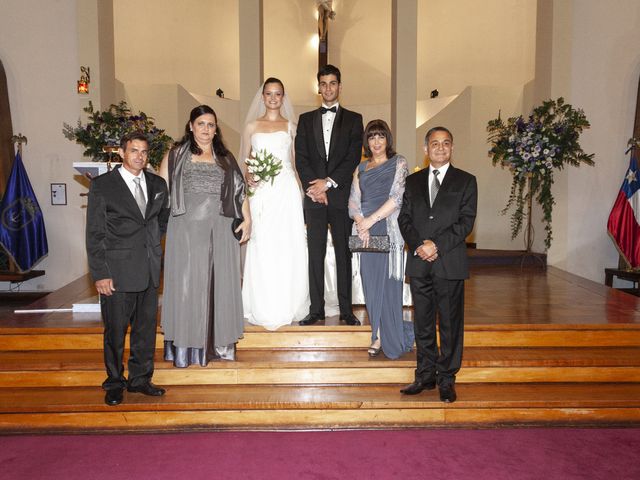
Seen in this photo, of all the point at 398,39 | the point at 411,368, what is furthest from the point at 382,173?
the point at 398,39

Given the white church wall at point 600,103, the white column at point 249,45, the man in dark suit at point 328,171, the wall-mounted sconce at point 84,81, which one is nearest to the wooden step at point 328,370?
the man in dark suit at point 328,171

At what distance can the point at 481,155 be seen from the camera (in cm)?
960

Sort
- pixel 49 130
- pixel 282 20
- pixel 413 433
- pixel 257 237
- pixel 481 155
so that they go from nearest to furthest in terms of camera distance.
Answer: pixel 413 433, pixel 257 237, pixel 49 130, pixel 481 155, pixel 282 20

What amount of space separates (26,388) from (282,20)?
946cm

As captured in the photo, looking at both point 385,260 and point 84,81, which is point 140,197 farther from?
point 84,81

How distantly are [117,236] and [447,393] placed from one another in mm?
2286

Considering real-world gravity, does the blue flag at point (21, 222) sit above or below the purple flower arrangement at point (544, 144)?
below

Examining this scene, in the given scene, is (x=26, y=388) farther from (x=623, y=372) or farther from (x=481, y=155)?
(x=481, y=155)

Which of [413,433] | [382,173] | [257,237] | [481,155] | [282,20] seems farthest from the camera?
[282,20]

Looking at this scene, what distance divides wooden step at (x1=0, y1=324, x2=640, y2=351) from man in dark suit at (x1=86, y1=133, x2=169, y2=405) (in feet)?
2.37

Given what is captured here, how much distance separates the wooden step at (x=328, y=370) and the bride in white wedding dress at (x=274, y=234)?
1.33 ft

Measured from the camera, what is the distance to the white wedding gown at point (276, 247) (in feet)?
13.4

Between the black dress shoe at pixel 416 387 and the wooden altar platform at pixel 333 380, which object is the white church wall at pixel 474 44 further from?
the black dress shoe at pixel 416 387

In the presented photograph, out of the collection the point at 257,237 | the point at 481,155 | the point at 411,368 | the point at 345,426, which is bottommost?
the point at 345,426
